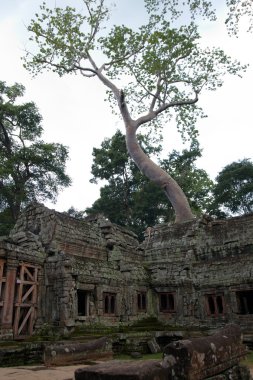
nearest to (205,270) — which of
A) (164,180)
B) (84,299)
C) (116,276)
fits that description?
(116,276)

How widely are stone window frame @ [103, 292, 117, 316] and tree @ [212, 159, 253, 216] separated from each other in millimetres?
20711

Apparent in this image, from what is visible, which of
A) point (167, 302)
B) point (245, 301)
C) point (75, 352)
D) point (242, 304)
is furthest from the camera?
point (167, 302)

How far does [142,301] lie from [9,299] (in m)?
6.92

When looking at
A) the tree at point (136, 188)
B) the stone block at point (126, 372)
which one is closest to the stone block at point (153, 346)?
the stone block at point (126, 372)

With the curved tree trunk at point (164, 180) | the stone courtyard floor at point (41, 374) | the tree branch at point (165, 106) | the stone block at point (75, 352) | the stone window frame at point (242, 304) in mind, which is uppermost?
the tree branch at point (165, 106)

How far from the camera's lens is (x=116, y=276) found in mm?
14719

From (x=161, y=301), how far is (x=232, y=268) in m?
4.00

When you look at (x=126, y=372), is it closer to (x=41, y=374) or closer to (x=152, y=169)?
(x=41, y=374)

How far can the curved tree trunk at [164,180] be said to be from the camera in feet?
74.4

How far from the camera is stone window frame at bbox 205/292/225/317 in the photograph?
14.2 meters

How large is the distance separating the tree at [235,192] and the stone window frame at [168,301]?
18104mm

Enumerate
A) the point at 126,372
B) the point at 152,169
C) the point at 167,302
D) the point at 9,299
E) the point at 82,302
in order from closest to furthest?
1. the point at 126,372
2. the point at 9,299
3. the point at 82,302
4. the point at 167,302
5. the point at 152,169

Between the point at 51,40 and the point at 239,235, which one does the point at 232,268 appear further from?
the point at 51,40

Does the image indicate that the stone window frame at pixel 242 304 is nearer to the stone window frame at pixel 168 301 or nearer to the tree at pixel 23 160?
the stone window frame at pixel 168 301
